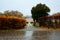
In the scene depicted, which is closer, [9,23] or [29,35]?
[29,35]

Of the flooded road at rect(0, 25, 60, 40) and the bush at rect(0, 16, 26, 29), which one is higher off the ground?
the bush at rect(0, 16, 26, 29)

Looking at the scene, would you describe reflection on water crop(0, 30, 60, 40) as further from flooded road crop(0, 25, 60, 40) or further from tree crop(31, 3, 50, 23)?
tree crop(31, 3, 50, 23)

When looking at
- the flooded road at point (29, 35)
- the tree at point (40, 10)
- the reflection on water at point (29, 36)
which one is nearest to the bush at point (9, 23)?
the flooded road at point (29, 35)

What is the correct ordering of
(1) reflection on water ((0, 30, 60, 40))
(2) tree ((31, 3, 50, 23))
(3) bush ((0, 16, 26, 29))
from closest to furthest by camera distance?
1. (1) reflection on water ((0, 30, 60, 40))
2. (3) bush ((0, 16, 26, 29))
3. (2) tree ((31, 3, 50, 23))

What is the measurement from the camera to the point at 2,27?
22.1 m

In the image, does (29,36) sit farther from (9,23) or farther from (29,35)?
(9,23)

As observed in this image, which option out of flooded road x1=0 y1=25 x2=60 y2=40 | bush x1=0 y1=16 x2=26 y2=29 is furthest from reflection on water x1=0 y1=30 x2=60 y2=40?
bush x1=0 y1=16 x2=26 y2=29

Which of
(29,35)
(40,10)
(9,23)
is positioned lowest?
(29,35)

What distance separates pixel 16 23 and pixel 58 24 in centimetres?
585

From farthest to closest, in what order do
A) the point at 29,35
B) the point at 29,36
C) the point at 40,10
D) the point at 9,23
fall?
the point at 40,10, the point at 9,23, the point at 29,35, the point at 29,36

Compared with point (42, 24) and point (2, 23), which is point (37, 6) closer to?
point (42, 24)

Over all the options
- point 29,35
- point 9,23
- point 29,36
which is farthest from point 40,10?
point 29,36

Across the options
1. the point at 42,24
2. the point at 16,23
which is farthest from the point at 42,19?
the point at 16,23

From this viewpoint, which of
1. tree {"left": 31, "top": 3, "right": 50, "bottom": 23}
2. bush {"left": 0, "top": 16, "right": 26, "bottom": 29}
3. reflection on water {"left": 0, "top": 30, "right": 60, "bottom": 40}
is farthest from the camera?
tree {"left": 31, "top": 3, "right": 50, "bottom": 23}
